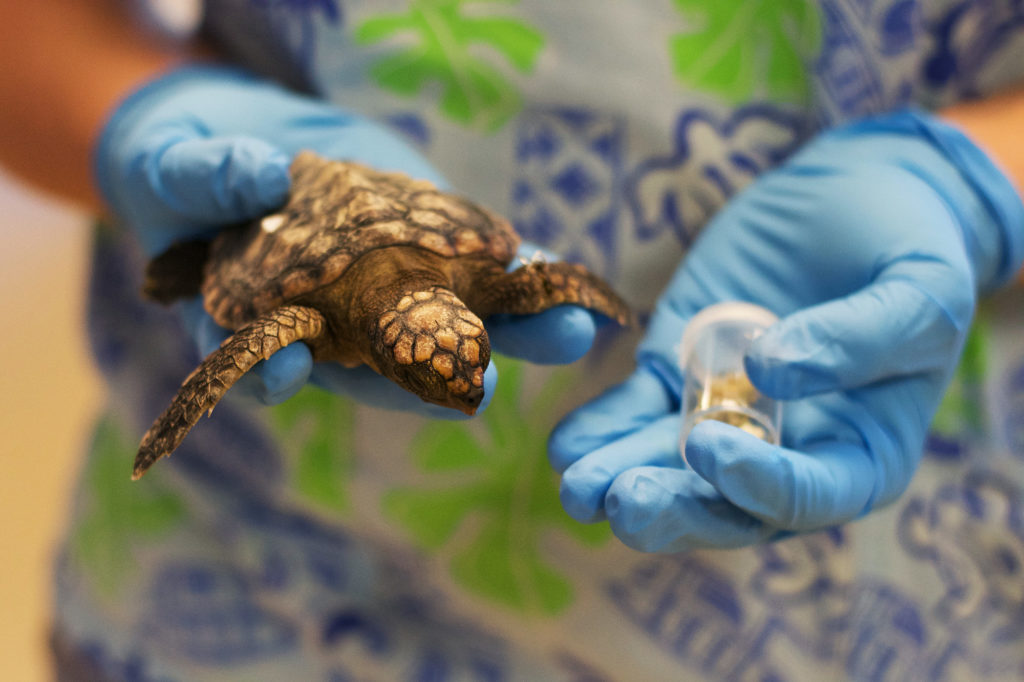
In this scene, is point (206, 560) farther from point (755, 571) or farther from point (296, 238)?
point (755, 571)

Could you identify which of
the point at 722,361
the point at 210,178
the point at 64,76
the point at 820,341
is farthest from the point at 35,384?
the point at 820,341

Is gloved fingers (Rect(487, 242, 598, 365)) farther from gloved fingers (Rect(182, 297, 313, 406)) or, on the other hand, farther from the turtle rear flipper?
the turtle rear flipper

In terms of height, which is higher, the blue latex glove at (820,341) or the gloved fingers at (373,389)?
the blue latex glove at (820,341)

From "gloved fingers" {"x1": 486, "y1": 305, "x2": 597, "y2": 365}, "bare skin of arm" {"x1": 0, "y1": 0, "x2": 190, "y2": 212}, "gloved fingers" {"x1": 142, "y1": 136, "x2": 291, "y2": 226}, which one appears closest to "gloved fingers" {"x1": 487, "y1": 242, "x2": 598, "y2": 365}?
"gloved fingers" {"x1": 486, "y1": 305, "x2": 597, "y2": 365}

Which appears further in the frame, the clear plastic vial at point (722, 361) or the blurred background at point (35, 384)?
the blurred background at point (35, 384)

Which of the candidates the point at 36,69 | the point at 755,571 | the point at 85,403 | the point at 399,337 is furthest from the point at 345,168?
the point at 85,403

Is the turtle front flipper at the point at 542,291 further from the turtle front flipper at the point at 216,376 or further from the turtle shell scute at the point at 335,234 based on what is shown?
the turtle front flipper at the point at 216,376

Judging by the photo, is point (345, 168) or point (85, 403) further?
point (85, 403)

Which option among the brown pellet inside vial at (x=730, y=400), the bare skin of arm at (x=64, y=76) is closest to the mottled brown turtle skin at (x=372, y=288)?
the brown pellet inside vial at (x=730, y=400)
